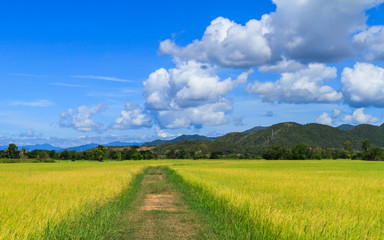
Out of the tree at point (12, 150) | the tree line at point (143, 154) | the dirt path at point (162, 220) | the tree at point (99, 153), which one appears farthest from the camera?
the tree at point (12, 150)

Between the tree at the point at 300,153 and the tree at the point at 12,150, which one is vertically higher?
Answer: the tree at the point at 12,150

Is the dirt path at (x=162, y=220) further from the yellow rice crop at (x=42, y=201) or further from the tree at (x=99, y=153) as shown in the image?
the tree at (x=99, y=153)

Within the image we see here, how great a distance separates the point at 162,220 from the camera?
11.4 m

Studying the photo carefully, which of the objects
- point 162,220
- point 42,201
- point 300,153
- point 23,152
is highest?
point 23,152

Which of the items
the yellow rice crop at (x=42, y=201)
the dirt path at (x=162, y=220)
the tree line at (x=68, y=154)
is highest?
the tree line at (x=68, y=154)

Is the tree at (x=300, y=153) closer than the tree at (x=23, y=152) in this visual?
No

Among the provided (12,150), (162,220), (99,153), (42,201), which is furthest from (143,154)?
(162,220)

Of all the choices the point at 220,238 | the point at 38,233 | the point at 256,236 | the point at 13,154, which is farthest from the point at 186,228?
the point at 13,154

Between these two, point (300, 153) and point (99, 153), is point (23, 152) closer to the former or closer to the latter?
point (99, 153)

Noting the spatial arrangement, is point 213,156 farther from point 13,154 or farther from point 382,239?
point 382,239

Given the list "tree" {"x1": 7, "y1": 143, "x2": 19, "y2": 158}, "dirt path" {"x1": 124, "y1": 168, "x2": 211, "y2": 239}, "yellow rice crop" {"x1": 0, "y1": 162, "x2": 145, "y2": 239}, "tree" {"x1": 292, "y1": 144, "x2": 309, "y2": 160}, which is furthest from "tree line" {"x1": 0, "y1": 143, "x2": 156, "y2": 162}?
"dirt path" {"x1": 124, "y1": 168, "x2": 211, "y2": 239}

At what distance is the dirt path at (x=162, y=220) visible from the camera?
943 centimetres

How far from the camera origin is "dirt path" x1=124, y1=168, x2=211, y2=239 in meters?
9.43

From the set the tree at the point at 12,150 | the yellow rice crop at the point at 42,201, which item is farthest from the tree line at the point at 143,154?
the yellow rice crop at the point at 42,201
